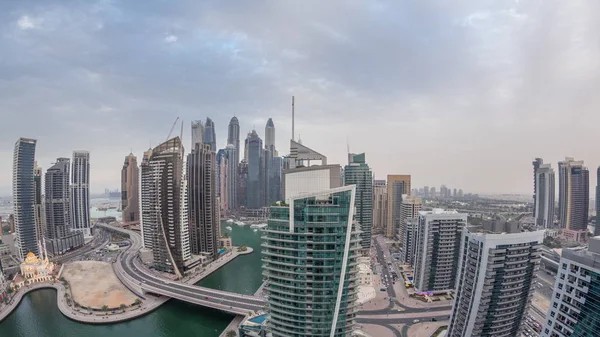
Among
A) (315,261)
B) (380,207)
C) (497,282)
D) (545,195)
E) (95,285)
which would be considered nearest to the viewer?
(315,261)

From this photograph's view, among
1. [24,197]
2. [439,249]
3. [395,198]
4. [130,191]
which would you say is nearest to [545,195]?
[395,198]

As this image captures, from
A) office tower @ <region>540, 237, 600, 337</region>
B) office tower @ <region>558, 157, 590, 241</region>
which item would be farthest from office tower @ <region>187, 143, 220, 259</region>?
office tower @ <region>558, 157, 590, 241</region>

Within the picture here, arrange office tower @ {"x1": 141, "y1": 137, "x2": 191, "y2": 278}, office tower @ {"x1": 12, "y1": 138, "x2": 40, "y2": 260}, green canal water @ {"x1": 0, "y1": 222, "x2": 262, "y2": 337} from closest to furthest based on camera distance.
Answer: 1. green canal water @ {"x1": 0, "y1": 222, "x2": 262, "y2": 337}
2. office tower @ {"x1": 141, "y1": 137, "x2": 191, "y2": 278}
3. office tower @ {"x1": 12, "y1": 138, "x2": 40, "y2": 260}

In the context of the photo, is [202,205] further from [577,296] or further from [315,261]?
[577,296]

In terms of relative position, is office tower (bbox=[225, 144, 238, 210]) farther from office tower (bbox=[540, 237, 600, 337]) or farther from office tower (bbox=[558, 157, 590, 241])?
office tower (bbox=[540, 237, 600, 337])

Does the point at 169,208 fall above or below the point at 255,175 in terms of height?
below

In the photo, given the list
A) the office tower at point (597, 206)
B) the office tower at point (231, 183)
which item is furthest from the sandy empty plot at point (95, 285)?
the office tower at point (597, 206)

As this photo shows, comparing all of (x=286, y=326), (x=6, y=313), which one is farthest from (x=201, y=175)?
(x=286, y=326)
